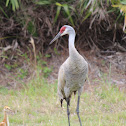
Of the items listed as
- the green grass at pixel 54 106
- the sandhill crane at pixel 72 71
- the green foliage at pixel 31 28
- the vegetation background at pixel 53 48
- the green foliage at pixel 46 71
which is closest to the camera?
the sandhill crane at pixel 72 71

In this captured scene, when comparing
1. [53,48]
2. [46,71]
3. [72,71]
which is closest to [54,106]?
[72,71]

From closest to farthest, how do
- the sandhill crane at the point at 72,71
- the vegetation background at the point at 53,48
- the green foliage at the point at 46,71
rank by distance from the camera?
the sandhill crane at the point at 72,71, the vegetation background at the point at 53,48, the green foliage at the point at 46,71

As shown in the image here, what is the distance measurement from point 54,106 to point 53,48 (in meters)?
2.90

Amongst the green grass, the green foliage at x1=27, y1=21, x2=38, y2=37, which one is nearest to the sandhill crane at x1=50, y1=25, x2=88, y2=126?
the green grass

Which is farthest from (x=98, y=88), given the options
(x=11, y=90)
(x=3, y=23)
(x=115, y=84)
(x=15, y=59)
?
(x=3, y=23)

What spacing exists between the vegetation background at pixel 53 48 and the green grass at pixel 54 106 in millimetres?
23

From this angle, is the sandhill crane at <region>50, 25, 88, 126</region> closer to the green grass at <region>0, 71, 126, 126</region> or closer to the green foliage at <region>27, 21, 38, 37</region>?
the green grass at <region>0, 71, 126, 126</region>

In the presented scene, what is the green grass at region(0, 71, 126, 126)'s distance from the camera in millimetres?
4980

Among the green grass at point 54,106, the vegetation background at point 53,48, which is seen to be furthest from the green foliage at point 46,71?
the green grass at point 54,106

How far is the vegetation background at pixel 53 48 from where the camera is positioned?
6.41 metres

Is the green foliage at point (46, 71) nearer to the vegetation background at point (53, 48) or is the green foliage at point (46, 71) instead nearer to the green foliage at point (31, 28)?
the vegetation background at point (53, 48)

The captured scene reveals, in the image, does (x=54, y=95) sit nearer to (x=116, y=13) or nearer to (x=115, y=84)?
(x=115, y=84)

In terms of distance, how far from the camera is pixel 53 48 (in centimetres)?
826

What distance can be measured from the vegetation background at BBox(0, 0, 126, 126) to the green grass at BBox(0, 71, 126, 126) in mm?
23
